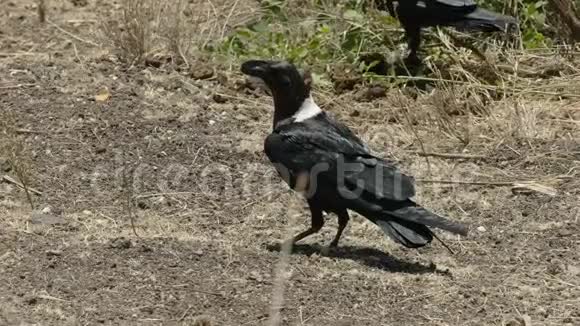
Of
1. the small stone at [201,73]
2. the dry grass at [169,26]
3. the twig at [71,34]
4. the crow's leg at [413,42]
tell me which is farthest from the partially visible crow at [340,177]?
the twig at [71,34]

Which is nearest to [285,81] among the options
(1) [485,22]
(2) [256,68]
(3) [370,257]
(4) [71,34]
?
(2) [256,68]

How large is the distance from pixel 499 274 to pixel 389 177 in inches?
24.9

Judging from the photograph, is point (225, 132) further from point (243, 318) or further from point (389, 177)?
point (243, 318)

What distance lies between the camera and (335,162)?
16.7ft

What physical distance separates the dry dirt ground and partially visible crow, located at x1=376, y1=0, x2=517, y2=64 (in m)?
0.64

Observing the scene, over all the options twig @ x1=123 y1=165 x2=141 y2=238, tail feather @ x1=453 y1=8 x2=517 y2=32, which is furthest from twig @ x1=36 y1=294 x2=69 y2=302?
tail feather @ x1=453 y1=8 x2=517 y2=32

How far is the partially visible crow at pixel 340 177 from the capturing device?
496 cm

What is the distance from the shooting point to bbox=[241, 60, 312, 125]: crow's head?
5.38 metres

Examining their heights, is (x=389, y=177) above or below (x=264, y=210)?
above

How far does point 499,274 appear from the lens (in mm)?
4934

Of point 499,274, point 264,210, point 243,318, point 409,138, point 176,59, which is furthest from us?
point 176,59

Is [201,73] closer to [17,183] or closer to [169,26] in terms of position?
[169,26]

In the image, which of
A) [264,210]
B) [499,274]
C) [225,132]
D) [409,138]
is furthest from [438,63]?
[499,274]

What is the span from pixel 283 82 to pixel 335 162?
1.72 feet
